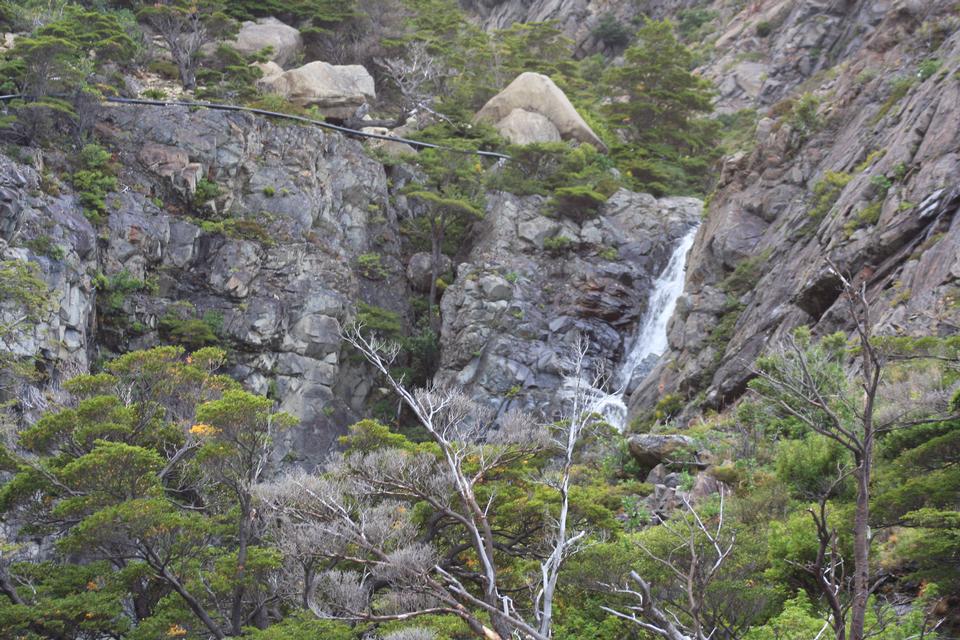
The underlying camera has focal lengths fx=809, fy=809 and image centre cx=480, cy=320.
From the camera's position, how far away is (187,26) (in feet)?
103

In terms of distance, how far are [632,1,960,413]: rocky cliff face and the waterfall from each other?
191 centimetres

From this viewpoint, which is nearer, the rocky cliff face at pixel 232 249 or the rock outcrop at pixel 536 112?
the rocky cliff face at pixel 232 249

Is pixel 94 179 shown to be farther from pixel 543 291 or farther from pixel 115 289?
pixel 543 291

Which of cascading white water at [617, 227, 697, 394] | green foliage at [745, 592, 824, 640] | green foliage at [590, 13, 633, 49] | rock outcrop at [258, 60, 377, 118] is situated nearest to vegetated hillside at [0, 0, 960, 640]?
green foliage at [745, 592, 824, 640]

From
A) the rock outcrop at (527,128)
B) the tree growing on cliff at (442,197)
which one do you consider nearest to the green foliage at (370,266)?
the tree growing on cliff at (442,197)

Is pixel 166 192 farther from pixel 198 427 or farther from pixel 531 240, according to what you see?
pixel 198 427

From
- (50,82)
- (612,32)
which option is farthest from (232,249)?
(612,32)

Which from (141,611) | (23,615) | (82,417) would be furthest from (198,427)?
(23,615)

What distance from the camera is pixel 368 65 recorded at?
3628 centimetres

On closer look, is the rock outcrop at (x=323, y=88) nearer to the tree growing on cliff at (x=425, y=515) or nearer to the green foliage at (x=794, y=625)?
the tree growing on cliff at (x=425, y=515)

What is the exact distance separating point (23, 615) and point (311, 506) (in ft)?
12.0

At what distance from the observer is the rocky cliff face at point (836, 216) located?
48.3 ft

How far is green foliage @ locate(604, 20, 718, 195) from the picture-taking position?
109ft

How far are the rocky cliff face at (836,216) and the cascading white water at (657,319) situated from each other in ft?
8.78
